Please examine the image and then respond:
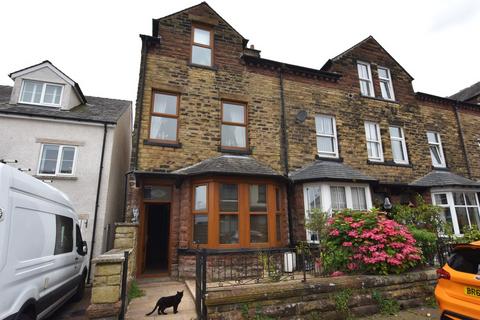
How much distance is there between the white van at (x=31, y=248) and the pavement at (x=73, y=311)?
19.2 inches

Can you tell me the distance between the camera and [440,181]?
459 inches

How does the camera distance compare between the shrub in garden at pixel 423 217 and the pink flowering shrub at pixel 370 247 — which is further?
the shrub in garden at pixel 423 217

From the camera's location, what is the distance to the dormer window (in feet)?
35.4

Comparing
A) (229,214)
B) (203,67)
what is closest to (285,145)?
(229,214)

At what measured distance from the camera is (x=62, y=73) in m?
10.9

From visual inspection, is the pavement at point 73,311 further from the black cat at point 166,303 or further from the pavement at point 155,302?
the black cat at point 166,303

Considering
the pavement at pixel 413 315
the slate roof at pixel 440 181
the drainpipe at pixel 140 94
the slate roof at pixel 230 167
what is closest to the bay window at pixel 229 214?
the slate roof at pixel 230 167

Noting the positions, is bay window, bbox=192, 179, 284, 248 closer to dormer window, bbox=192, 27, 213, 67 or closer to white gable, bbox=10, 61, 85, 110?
dormer window, bbox=192, 27, 213, 67

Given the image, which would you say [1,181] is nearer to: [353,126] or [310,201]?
[310,201]

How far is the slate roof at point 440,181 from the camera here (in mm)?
11266

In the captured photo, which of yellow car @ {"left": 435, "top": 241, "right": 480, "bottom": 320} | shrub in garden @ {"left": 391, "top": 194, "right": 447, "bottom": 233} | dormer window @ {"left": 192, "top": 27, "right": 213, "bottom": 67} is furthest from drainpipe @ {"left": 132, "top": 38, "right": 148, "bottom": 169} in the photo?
shrub in garden @ {"left": 391, "top": 194, "right": 447, "bottom": 233}

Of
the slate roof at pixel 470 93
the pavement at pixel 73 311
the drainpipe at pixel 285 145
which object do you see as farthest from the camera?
the slate roof at pixel 470 93

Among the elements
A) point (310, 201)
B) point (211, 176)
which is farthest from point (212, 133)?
point (310, 201)

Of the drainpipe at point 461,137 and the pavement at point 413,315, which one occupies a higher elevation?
the drainpipe at point 461,137
